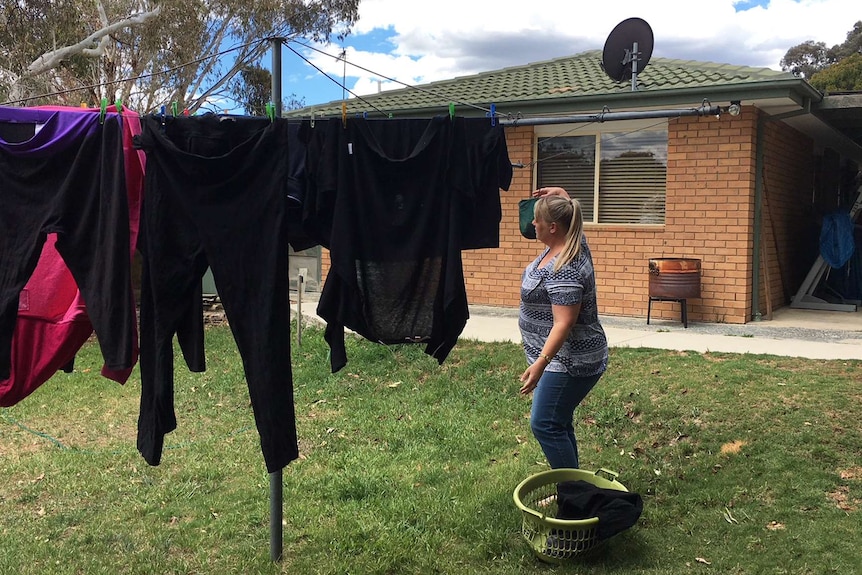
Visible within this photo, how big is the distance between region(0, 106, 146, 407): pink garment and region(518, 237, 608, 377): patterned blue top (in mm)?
2018

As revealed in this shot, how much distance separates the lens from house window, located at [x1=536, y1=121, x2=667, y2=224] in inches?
381

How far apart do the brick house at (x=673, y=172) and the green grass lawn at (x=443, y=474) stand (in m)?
2.86

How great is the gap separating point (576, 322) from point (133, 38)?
2069cm

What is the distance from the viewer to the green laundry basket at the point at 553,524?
11.4ft

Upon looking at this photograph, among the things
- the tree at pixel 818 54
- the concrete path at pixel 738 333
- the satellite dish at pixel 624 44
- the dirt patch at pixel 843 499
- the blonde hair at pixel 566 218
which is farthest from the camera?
the tree at pixel 818 54

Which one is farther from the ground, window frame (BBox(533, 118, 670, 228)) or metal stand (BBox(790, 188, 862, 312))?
window frame (BBox(533, 118, 670, 228))

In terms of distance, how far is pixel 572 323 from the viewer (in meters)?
3.53

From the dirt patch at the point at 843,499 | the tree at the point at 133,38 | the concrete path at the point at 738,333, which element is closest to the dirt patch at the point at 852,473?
the dirt patch at the point at 843,499

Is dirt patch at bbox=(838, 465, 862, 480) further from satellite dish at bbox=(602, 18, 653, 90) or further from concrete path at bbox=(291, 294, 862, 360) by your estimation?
satellite dish at bbox=(602, 18, 653, 90)

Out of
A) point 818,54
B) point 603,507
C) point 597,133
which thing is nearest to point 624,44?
point 603,507

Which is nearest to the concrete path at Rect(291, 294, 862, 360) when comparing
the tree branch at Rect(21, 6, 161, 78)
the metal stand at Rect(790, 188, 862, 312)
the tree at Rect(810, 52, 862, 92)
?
the metal stand at Rect(790, 188, 862, 312)

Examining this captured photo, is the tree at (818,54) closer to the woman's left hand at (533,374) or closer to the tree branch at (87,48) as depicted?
the tree branch at (87,48)

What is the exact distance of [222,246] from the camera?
3.20m

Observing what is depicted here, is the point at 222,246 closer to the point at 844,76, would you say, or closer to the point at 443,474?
the point at 443,474
